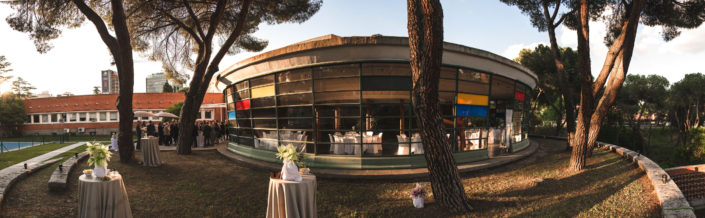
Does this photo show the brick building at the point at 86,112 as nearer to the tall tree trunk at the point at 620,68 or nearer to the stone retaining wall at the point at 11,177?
the stone retaining wall at the point at 11,177

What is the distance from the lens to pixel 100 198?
4027 mm

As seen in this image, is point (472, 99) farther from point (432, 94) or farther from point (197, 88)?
point (197, 88)

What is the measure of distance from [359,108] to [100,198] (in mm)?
5516

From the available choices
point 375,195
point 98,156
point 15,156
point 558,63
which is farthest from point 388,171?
point 15,156

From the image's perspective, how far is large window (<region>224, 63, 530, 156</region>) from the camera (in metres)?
7.49

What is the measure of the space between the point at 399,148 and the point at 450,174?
3.60m

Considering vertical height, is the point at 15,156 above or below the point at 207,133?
below

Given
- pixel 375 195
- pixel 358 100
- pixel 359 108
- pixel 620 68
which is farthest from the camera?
pixel 358 100

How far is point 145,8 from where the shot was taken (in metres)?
10.6

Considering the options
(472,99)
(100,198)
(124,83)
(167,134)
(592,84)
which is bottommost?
(100,198)

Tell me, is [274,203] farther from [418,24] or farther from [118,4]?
[118,4]

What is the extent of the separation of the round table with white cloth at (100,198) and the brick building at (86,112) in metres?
26.7

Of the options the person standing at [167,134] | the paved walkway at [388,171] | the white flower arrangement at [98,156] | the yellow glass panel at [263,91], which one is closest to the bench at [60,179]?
the white flower arrangement at [98,156]

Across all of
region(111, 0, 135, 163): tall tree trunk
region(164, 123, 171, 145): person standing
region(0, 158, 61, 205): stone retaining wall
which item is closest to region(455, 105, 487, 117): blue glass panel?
region(0, 158, 61, 205): stone retaining wall
